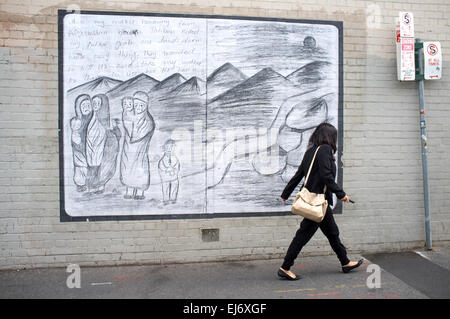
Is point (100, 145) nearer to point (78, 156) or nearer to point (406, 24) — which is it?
point (78, 156)

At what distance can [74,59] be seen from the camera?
16.7ft

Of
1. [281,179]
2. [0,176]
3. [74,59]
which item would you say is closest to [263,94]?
[281,179]

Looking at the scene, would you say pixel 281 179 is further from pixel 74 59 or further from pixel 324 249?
pixel 74 59

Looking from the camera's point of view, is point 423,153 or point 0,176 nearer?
point 0,176

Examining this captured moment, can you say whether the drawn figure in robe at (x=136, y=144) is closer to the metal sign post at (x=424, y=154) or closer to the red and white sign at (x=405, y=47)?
the red and white sign at (x=405, y=47)

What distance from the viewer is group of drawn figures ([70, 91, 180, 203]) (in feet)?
16.8

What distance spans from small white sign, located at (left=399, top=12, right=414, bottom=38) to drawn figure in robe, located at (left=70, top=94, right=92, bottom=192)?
4510 mm

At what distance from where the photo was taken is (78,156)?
511 cm

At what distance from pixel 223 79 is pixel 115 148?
176 centimetres

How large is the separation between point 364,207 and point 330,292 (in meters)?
1.83

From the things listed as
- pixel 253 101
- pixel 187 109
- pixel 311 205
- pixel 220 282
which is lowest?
pixel 220 282

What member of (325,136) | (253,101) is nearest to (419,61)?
(325,136)

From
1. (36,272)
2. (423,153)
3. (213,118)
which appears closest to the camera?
(36,272)

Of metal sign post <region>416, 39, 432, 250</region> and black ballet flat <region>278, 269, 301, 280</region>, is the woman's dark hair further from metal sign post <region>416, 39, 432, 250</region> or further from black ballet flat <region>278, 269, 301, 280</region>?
metal sign post <region>416, 39, 432, 250</region>
